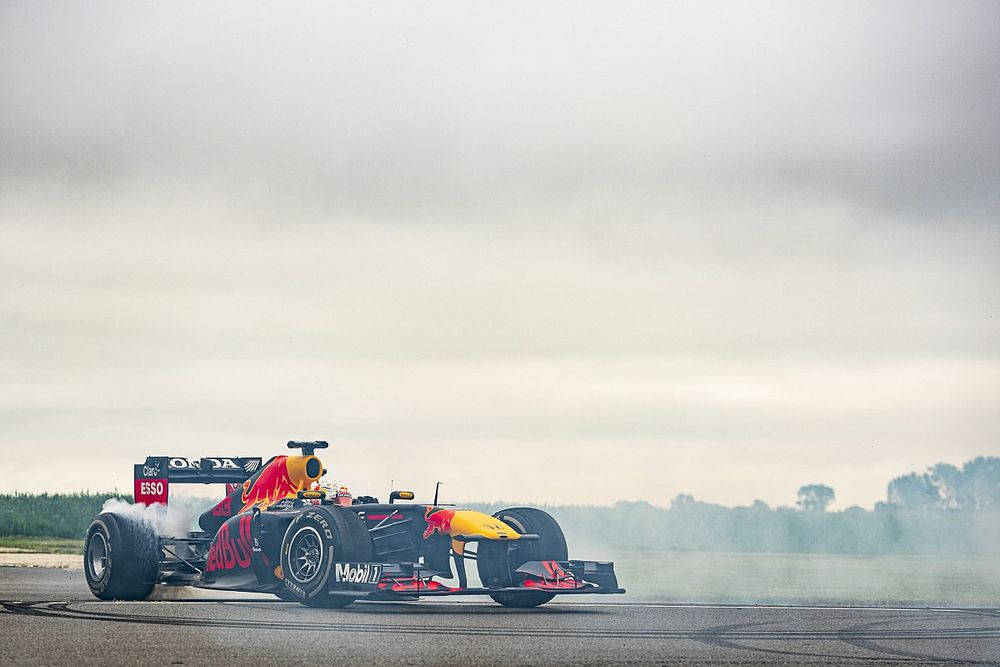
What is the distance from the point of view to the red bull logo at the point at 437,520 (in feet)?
71.4

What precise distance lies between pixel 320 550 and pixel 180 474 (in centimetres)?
570

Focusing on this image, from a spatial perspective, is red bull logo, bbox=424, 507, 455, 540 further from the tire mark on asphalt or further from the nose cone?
the tire mark on asphalt

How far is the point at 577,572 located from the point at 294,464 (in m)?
5.32

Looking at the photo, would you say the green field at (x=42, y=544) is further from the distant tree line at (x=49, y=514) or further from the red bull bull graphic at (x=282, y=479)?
the red bull bull graphic at (x=282, y=479)

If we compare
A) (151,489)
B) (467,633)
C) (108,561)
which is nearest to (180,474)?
(151,489)

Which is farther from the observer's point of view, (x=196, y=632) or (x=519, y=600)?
(x=519, y=600)

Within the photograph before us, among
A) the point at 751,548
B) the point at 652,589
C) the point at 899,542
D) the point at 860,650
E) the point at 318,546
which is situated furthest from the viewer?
the point at 751,548

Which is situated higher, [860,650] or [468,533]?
[468,533]

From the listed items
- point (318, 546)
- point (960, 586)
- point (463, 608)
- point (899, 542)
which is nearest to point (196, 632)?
point (318, 546)

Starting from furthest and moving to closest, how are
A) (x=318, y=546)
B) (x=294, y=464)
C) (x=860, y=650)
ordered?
(x=294, y=464)
(x=318, y=546)
(x=860, y=650)

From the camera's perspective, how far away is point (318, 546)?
21.0 m

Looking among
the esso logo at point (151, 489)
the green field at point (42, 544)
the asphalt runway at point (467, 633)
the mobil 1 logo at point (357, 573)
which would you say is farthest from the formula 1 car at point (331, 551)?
the green field at point (42, 544)

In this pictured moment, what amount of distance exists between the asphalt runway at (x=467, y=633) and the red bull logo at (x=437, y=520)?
1.19 meters

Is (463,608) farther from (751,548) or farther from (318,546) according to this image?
(751,548)
